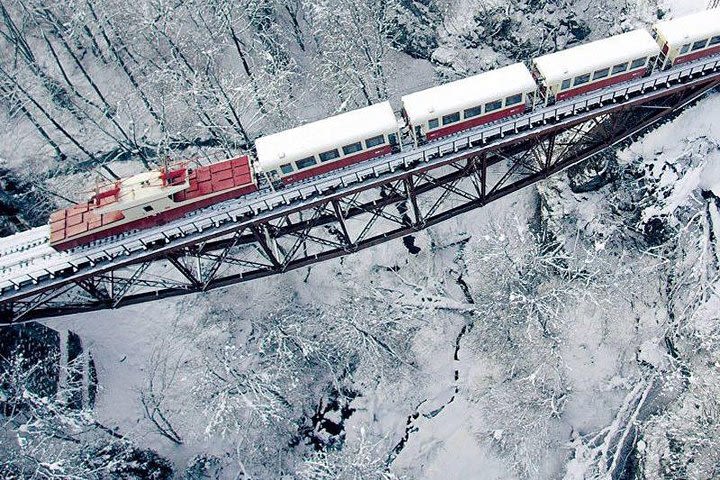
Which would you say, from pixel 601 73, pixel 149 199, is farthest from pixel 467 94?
pixel 149 199

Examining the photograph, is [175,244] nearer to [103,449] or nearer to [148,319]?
[148,319]

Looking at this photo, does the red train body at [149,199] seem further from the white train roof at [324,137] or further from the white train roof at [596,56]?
the white train roof at [596,56]

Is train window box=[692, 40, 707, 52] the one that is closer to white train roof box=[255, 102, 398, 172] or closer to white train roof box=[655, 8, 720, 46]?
white train roof box=[655, 8, 720, 46]

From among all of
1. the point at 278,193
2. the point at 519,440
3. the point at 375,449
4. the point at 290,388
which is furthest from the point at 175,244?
the point at 519,440

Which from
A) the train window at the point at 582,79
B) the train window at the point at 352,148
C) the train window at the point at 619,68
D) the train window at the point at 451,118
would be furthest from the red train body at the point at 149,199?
the train window at the point at 619,68

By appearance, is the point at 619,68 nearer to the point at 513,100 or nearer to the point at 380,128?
the point at 513,100
